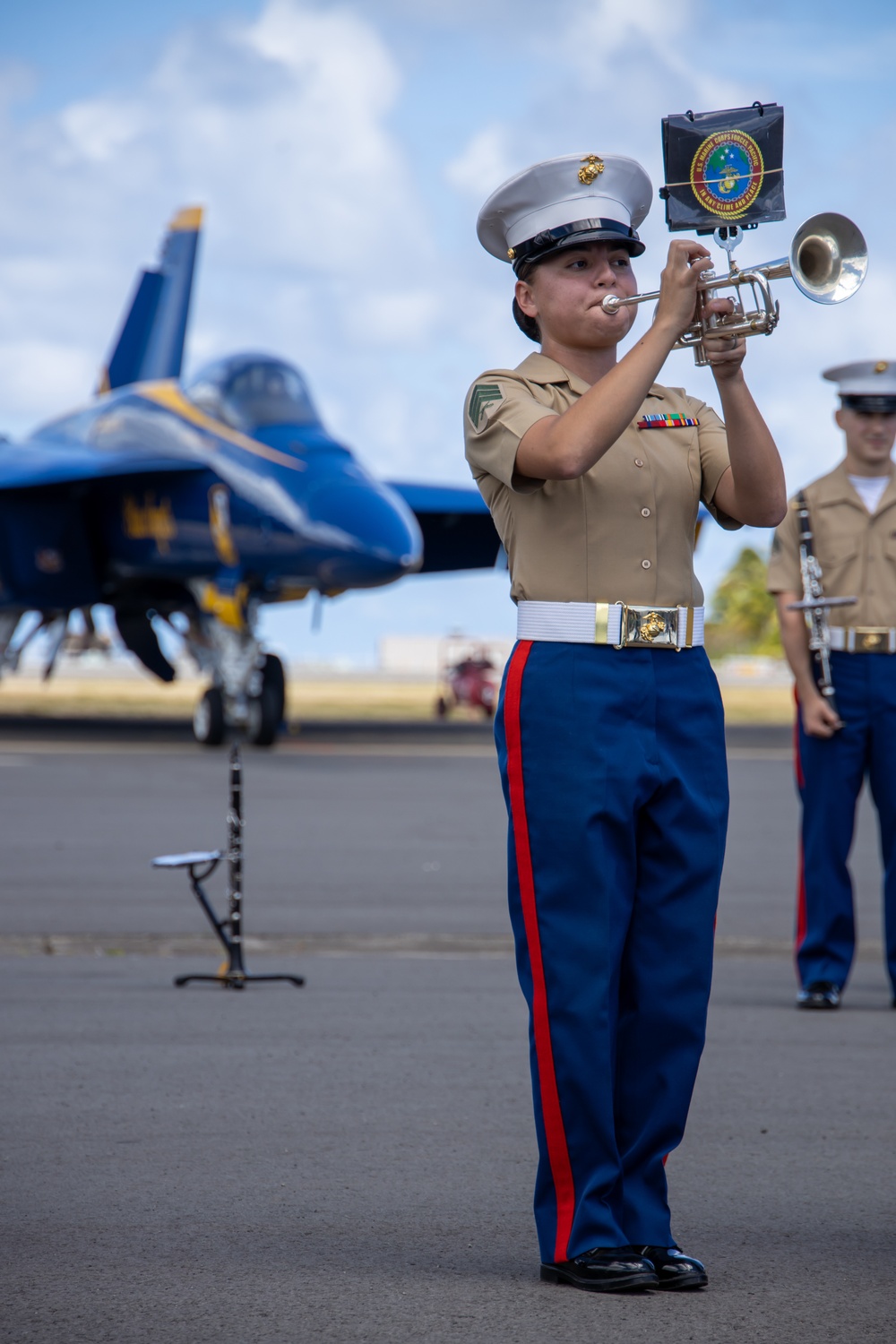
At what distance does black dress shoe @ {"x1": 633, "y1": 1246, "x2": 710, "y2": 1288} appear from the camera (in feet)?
9.26

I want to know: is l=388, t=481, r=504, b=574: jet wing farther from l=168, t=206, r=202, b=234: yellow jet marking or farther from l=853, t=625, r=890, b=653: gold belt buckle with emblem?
l=853, t=625, r=890, b=653: gold belt buckle with emblem

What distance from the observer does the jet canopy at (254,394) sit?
18.9 metres

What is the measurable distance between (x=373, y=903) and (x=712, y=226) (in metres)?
5.61

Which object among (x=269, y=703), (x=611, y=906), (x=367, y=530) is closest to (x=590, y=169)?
(x=611, y=906)

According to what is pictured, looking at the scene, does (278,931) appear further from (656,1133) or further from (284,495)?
(284,495)

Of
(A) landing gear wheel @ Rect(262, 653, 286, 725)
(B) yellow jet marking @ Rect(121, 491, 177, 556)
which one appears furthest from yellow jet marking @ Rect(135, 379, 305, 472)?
(A) landing gear wheel @ Rect(262, 653, 286, 725)

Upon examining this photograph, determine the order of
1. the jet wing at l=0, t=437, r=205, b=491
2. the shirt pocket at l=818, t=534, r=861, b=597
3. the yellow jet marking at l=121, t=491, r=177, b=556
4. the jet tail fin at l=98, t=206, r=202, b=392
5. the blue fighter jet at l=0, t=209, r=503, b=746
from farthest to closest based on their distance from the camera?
the jet tail fin at l=98, t=206, r=202, b=392 → the yellow jet marking at l=121, t=491, r=177, b=556 → the jet wing at l=0, t=437, r=205, b=491 → the blue fighter jet at l=0, t=209, r=503, b=746 → the shirt pocket at l=818, t=534, r=861, b=597

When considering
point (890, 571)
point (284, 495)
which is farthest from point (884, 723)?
point (284, 495)

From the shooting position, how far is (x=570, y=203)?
294 cm

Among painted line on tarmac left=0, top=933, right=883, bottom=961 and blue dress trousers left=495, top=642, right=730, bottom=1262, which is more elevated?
blue dress trousers left=495, top=642, right=730, bottom=1262

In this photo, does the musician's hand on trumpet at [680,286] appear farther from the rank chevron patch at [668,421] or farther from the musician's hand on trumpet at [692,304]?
the rank chevron patch at [668,421]

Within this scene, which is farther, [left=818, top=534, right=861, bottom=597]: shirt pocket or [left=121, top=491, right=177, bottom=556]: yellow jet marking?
[left=121, top=491, right=177, bottom=556]: yellow jet marking

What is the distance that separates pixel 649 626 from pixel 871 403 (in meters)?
3.06

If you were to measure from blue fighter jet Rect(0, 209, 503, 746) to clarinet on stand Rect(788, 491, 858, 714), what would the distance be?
36.3 feet
